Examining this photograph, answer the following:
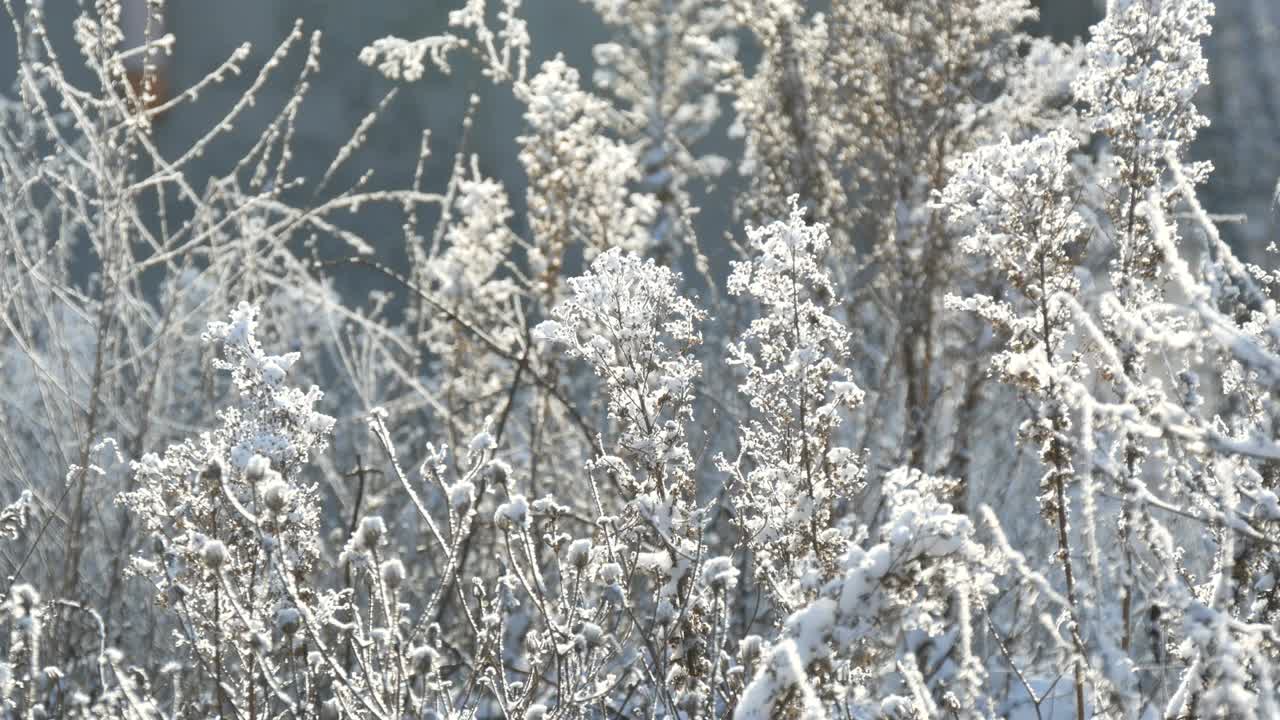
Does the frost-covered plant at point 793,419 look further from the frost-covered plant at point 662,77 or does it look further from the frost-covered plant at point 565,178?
the frost-covered plant at point 662,77

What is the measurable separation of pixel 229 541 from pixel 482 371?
2.84 meters

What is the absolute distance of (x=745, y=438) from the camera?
2412 mm

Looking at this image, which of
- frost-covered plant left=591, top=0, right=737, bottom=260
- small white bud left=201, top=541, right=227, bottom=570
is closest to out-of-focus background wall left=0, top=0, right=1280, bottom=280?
frost-covered plant left=591, top=0, right=737, bottom=260

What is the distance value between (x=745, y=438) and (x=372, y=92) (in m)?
8.31

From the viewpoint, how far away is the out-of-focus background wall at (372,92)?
10.0 meters

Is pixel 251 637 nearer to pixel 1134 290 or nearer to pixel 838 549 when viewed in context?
pixel 838 549

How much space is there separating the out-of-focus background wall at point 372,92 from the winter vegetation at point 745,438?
9.39 ft

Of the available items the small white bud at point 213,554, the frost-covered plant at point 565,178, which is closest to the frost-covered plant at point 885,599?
the small white bud at point 213,554

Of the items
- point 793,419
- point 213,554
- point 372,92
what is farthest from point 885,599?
point 372,92

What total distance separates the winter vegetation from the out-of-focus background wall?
9.39 feet

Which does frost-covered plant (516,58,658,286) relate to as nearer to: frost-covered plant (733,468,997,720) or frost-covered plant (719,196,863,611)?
frost-covered plant (719,196,863,611)

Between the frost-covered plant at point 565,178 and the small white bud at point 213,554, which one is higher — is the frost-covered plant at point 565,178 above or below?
above

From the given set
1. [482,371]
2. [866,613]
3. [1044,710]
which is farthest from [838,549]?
[482,371]

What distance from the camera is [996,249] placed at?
229 cm
